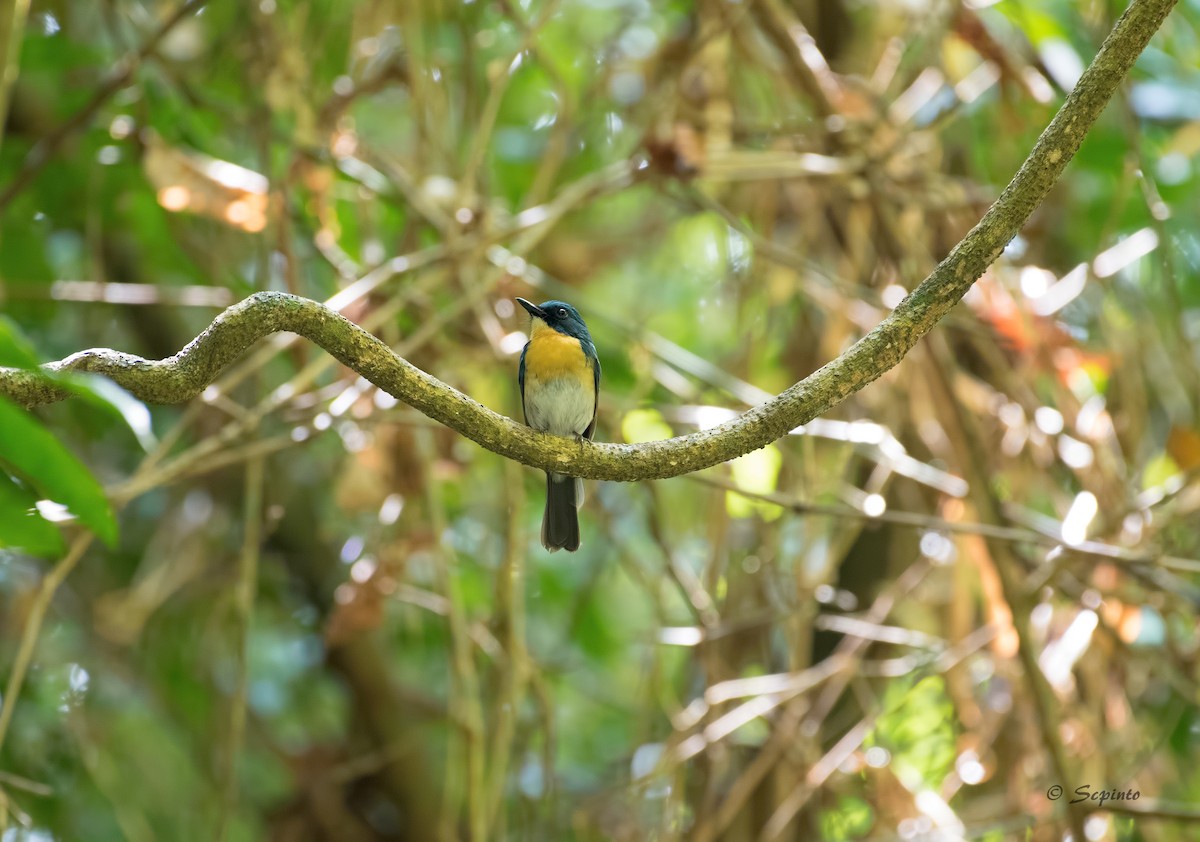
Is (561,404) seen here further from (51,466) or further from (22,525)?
(51,466)

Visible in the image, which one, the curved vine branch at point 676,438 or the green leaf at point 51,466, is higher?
the curved vine branch at point 676,438

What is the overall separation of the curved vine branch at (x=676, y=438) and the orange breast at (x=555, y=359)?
1799 mm

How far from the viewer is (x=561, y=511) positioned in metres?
3.85

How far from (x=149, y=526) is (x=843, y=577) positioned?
3273 mm

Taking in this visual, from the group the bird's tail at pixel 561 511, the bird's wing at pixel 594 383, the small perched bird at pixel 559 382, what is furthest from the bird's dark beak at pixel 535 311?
the bird's tail at pixel 561 511

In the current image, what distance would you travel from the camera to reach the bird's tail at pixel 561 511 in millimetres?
3771

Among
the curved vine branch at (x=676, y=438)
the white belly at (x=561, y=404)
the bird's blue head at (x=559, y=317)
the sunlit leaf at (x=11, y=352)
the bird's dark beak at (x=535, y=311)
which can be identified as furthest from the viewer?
the bird's blue head at (x=559, y=317)

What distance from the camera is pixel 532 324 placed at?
4.17m

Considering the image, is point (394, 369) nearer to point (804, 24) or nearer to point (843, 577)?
point (843, 577)

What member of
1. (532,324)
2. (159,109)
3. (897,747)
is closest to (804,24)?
(532,324)

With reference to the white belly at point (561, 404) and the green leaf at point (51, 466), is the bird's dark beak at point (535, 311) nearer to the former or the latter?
the white belly at point (561, 404)

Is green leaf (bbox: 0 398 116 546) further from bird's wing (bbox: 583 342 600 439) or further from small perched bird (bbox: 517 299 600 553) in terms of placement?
bird's wing (bbox: 583 342 600 439)

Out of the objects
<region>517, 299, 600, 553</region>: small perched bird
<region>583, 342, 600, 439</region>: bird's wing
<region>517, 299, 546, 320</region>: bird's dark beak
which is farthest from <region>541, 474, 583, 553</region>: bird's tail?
<region>517, 299, 546, 320</region>: bird's dark beak

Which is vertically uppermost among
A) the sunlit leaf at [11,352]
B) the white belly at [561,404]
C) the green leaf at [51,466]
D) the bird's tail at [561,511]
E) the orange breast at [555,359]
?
the orange breast at [555,359]
